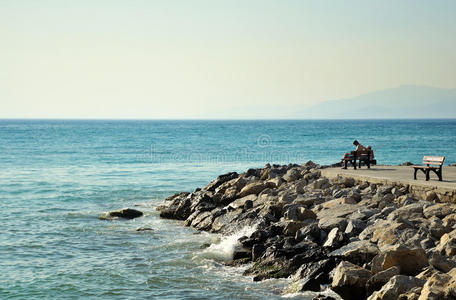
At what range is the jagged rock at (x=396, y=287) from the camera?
936cm

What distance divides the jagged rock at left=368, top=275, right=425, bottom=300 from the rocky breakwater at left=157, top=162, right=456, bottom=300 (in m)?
0.02

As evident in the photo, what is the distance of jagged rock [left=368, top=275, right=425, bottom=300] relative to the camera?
9.36 metres

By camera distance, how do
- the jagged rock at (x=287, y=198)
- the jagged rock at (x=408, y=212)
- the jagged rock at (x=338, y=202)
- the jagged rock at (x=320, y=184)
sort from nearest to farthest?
the jagged rock at (x=408, y=212)
the jagged rock at (x=338, y=202)
the jagged rock at (x=287, y=198)
the jagged rock at (x=320, y=184)

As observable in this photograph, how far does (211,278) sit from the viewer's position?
41.6ft

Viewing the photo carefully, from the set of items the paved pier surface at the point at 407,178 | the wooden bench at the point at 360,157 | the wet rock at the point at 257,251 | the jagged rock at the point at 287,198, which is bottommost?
the wet rock at the point at 257,251

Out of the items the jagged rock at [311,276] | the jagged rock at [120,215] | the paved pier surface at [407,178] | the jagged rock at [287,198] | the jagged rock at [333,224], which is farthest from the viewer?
the jagged rock at [120,215]

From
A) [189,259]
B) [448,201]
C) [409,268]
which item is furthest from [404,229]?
[189,259]

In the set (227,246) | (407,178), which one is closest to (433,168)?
(407,178)

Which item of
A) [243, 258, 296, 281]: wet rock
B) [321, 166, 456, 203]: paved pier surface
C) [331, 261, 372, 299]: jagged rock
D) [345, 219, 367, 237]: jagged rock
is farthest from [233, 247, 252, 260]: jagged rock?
[321, 166, 456, 203]: paved pier surface

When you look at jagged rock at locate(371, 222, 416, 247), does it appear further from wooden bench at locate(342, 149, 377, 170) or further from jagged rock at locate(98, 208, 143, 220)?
jagged rock at locate(98, 208, 143, 220)

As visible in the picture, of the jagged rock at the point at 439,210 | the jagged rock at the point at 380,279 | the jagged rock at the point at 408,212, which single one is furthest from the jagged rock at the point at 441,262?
the jagged rock at the point at 439,210

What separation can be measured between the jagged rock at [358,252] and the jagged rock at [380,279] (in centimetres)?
113

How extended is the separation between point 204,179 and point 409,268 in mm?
22546

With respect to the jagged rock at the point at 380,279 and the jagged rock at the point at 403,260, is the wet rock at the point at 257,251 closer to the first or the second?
the jagged rock at the point at 403,260
